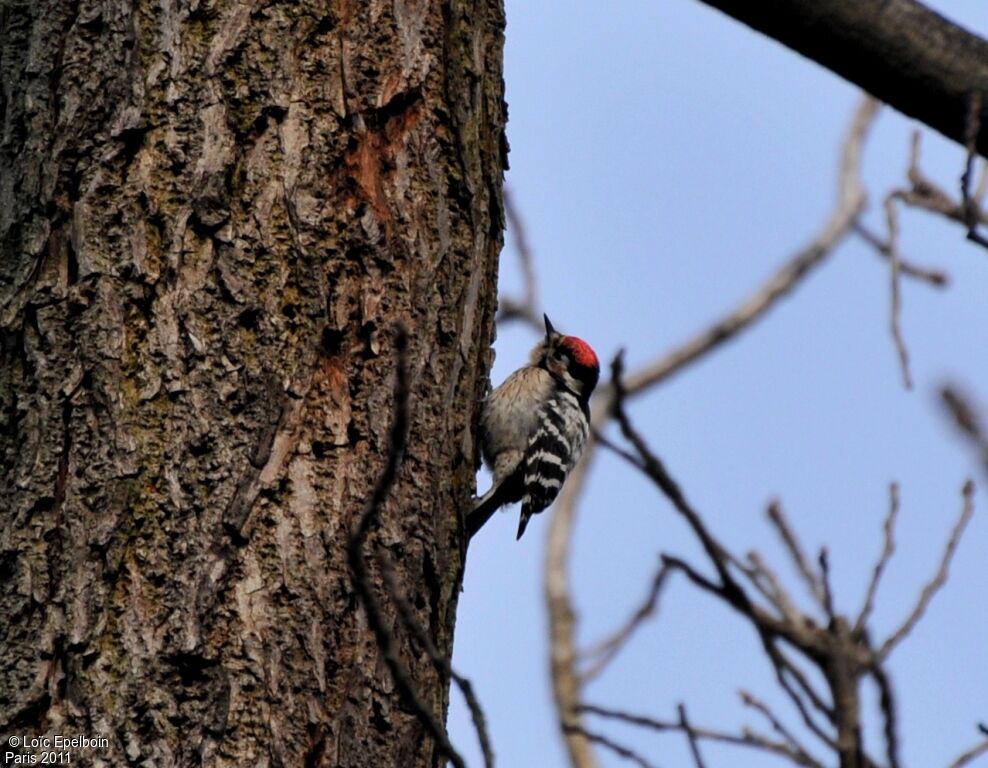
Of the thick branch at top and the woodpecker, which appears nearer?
the thick branch at top

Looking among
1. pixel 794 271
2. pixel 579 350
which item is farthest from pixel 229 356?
pixel 794 271

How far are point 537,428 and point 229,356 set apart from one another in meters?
2.66

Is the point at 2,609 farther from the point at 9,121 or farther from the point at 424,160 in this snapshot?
the point at 424,160

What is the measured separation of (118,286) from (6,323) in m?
0.24

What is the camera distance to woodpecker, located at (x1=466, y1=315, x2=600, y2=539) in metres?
5.14

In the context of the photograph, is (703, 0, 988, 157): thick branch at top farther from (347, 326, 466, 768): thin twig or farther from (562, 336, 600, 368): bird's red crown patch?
(562, 336, 600, 368): bird's red crown patch

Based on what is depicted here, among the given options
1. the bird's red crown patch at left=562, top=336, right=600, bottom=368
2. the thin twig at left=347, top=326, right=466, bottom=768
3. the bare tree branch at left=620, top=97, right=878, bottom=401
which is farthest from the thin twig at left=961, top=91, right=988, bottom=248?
the bare tree branch at left=620, top=97, right=878, bottom=401

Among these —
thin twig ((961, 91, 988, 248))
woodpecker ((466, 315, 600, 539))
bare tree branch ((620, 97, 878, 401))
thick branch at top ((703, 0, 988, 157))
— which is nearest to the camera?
thin twig ((961, 91, 988, 248))

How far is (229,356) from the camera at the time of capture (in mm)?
2797

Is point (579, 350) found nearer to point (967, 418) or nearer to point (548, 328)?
point (548, 328)

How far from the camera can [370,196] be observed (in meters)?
3.05

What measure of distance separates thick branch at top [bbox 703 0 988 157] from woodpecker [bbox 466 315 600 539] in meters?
2.06

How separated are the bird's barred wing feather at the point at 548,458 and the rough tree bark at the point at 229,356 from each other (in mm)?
1964

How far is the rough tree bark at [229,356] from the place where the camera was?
2.58 meters
